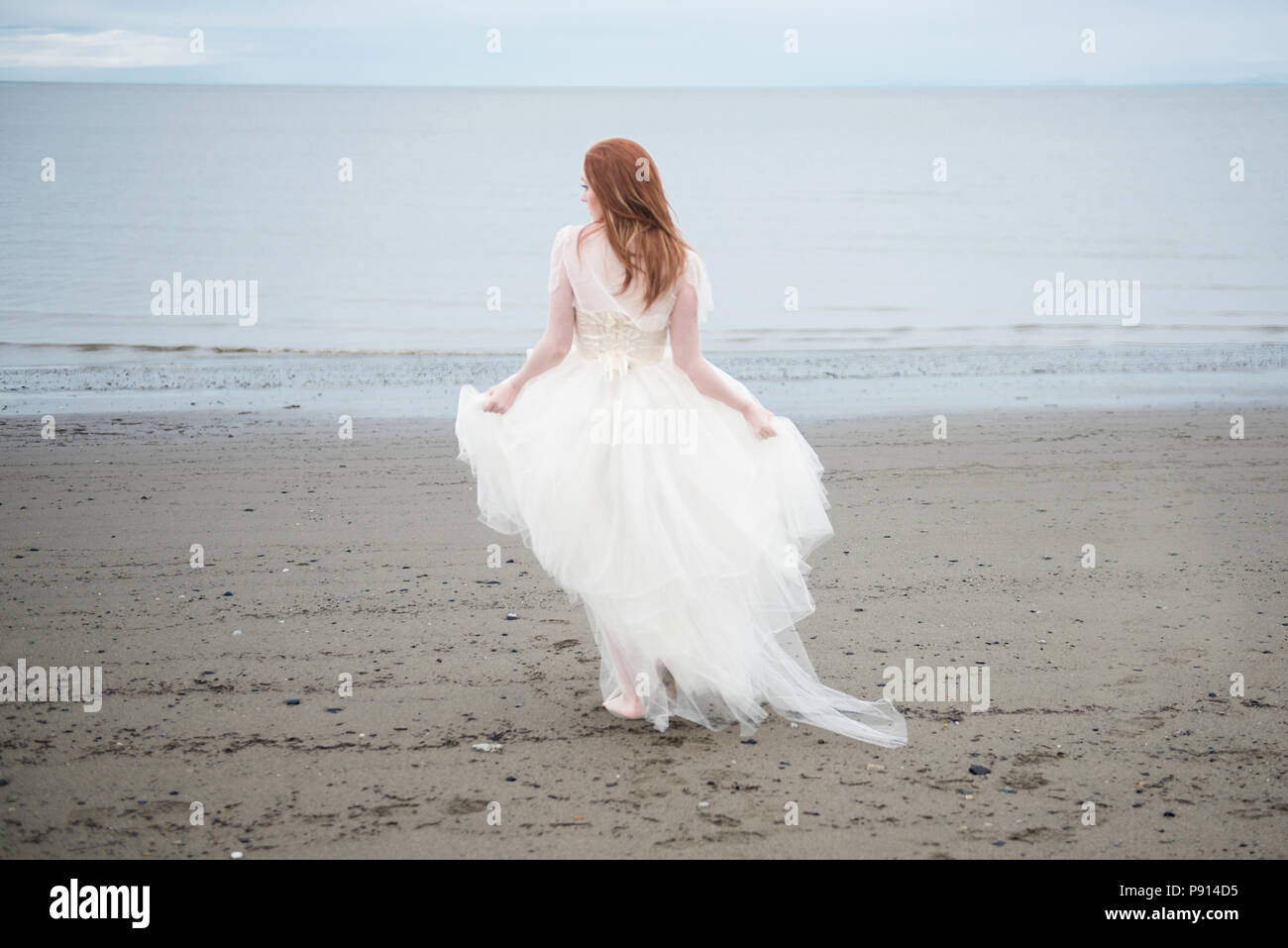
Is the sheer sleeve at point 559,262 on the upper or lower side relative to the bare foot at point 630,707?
upper

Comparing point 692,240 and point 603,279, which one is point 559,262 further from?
point 692,240

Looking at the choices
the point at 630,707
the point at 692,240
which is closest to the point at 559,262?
the point at 630,707

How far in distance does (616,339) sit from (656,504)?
66 cm

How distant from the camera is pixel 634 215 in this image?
13.6 ft

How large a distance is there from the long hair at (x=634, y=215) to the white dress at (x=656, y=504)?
60mm

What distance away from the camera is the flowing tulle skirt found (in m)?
4.18

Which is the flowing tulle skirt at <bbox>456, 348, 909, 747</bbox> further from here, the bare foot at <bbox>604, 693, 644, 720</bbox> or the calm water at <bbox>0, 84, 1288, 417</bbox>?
the calm water at <bbox>0, 84, 1288, 417</bbox>

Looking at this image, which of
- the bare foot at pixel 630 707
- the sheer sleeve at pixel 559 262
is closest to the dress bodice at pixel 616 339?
the sheer sleeve at pixel 559 262

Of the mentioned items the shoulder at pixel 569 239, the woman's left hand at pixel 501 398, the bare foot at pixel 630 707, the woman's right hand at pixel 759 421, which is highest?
the shoulder at pixel 569 239

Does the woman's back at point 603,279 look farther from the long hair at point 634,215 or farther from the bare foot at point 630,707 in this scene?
the bare foot at point 630,707

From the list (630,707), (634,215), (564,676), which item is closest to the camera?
(634,215)

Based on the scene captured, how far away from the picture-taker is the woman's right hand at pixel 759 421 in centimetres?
435

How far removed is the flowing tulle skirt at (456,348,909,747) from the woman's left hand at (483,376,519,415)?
0.05m

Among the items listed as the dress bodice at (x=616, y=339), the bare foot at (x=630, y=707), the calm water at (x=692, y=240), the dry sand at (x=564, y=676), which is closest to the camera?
the dry sand at (x=564, y=676)
